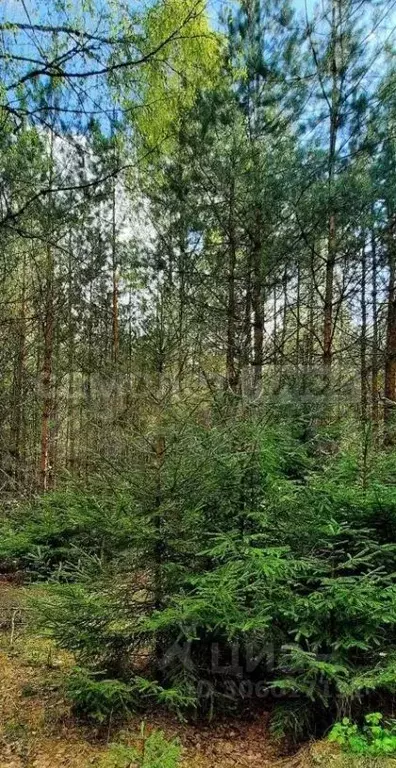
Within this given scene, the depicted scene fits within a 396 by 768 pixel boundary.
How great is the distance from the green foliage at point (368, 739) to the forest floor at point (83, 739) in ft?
0.19

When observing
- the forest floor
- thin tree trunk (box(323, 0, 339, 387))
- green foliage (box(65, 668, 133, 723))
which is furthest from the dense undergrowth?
thin tree trunk (box(323, 0, 339, 387))

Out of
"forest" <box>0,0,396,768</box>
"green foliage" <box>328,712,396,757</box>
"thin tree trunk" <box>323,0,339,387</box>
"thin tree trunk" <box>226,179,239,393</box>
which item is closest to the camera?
"green foliage" <box>328,712,396,757</box>

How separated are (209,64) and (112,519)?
341cm

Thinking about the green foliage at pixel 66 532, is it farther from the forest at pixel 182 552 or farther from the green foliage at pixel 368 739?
the green foliage at pixel 368 739

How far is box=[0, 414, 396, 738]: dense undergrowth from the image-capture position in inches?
106

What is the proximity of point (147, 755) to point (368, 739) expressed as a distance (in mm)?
1183

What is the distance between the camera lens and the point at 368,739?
8.04 ft

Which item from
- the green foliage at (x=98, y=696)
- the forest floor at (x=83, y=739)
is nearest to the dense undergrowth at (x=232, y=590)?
the green foliage at (x=98, y=696)

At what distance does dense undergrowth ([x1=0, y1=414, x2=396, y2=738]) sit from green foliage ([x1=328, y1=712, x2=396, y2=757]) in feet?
0.61

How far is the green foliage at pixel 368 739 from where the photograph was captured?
224 centimetres

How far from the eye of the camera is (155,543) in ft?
9.94

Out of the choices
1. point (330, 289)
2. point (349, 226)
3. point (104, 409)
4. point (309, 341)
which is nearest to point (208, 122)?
point (349, 226)

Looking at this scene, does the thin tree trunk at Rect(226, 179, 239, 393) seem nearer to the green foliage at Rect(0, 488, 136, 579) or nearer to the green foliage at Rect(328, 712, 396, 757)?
the green foliage at Rect(0, 488, 136, 579)

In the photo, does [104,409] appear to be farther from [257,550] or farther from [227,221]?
[257,550]
